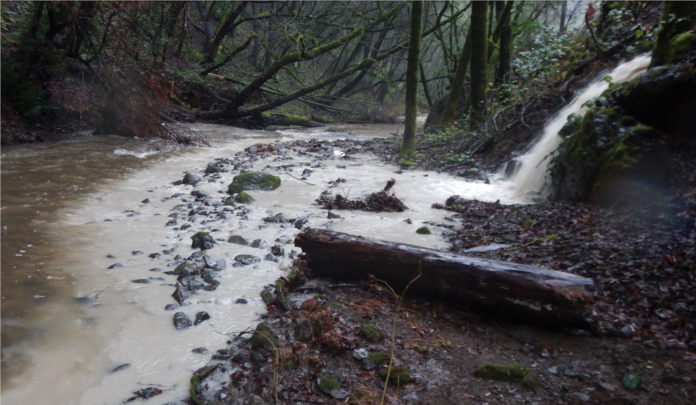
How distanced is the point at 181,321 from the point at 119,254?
173cm

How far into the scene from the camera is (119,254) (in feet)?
14.9

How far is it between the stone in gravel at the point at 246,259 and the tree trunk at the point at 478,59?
25.4ft

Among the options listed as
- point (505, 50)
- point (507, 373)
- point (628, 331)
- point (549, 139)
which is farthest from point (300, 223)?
point (505, 50)

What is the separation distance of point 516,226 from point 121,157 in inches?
329

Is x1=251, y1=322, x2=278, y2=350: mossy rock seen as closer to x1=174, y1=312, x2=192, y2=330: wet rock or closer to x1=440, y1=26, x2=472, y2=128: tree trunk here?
x1=174, y1=312, x2=192, y2=330: wet rock

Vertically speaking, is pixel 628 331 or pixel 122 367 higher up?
pixel 628 331

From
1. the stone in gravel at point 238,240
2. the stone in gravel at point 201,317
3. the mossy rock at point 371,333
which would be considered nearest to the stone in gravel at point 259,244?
the stone in gravel at point 238,240

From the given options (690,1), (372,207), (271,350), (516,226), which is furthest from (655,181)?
(271,350)

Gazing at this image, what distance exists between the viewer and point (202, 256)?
4488 millimetres

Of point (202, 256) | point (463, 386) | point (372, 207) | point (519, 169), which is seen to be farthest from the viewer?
point (519, 169)

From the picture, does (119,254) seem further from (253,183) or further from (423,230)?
(423,230)

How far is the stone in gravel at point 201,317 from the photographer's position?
131 inches

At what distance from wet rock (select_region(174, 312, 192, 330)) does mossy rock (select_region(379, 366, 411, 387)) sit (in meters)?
1.56

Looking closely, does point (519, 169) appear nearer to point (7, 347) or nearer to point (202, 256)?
point (202, 256)
